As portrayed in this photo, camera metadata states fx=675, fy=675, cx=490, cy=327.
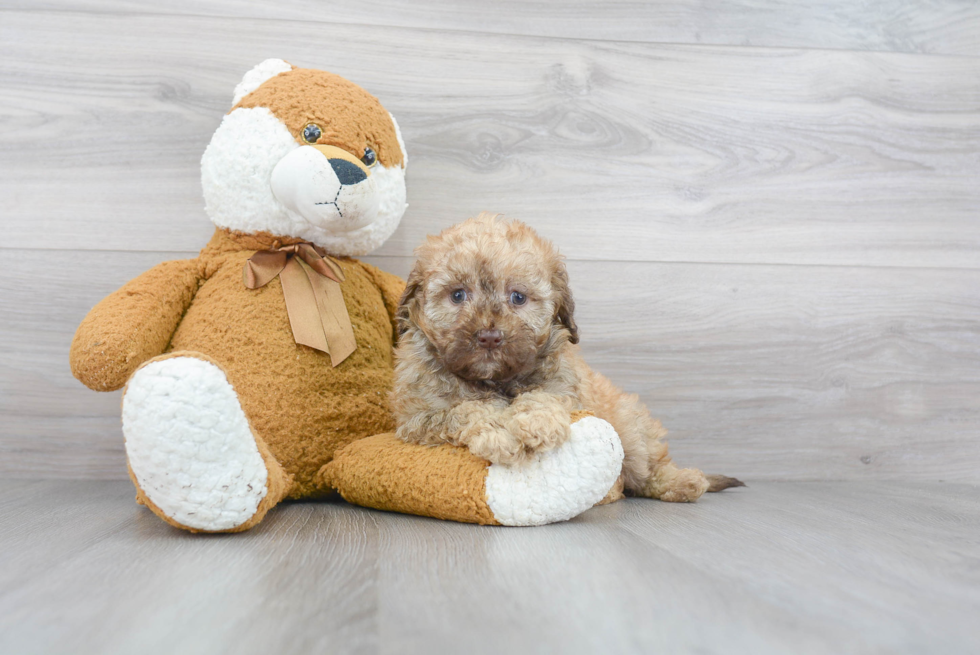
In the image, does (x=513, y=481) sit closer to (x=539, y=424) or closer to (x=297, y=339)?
(x=539, y=424)

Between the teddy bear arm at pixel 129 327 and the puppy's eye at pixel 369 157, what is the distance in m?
0.47

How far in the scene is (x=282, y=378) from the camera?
1.42 meters

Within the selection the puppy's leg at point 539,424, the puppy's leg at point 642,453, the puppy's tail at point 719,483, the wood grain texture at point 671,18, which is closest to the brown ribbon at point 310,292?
the puppy's leg at point 539,424

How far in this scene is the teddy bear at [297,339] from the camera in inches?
46.3

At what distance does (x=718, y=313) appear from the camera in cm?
199

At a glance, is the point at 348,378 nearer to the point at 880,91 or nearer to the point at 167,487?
the point at 167,487

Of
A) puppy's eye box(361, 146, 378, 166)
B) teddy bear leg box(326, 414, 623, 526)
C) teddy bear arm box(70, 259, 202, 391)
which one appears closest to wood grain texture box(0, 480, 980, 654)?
teddy bear leg box(326, 414, 623, 526)

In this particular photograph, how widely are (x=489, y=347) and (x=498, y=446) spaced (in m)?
0.19

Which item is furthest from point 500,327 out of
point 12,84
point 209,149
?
point 12,84

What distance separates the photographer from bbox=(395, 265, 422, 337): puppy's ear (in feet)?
4.61

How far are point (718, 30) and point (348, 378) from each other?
→ 1.49m

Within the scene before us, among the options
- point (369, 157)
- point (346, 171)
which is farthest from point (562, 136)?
point (346, 171)

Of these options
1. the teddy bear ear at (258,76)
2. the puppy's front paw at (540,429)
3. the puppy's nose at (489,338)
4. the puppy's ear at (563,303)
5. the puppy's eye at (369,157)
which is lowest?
the puppy's front paw at (540,429)

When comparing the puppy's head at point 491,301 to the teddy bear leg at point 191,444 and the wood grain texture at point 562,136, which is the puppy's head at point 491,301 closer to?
the teddy bear leg at point 191,444
